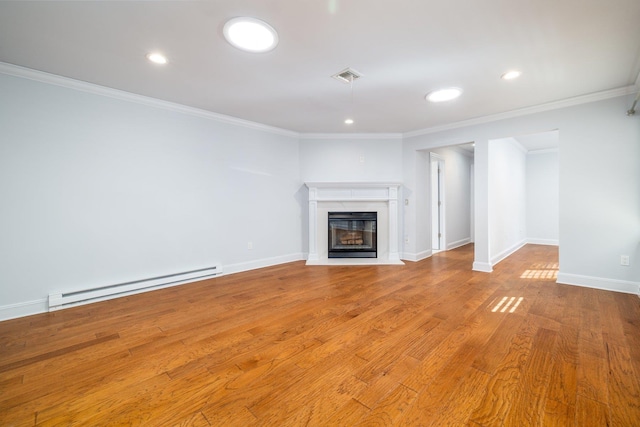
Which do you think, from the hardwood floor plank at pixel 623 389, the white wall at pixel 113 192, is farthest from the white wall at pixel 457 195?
the hardwood floor plank at pixel 623 389

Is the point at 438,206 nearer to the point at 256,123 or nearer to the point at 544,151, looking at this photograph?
the point at 544,151

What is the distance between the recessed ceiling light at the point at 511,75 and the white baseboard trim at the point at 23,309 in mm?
5266

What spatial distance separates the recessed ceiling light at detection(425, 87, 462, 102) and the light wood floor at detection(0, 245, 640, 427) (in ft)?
7.86

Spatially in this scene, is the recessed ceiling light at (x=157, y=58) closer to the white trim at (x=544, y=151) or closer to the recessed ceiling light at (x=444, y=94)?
the recessed ceiling light at (x=444, y=94)

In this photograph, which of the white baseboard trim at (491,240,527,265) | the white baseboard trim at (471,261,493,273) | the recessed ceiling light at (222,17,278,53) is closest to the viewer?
the recessed ceiling light at (222,17,278,53)

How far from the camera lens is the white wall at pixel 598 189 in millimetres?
3078

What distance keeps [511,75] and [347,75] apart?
5.63 ft

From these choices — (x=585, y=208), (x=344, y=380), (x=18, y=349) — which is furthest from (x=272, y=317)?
(x=585, y=208)

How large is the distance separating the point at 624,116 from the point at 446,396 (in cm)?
392

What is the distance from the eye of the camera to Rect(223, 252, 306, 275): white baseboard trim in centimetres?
413

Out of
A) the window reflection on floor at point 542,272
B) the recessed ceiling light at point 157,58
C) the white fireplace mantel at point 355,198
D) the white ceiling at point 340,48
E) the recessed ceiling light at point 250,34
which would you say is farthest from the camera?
the white fireplace mantel at point 355,198

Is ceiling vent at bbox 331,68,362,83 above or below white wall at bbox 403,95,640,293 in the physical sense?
above

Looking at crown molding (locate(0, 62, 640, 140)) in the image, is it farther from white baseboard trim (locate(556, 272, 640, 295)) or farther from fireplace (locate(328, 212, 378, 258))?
white baseboard trim (locate(556, 272, 640, 295))

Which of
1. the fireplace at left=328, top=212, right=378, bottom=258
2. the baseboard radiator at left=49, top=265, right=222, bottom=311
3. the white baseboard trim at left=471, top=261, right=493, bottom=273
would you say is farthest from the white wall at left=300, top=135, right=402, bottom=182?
the baseboard radiator at left=49, top=265, right=222, bottom=311
